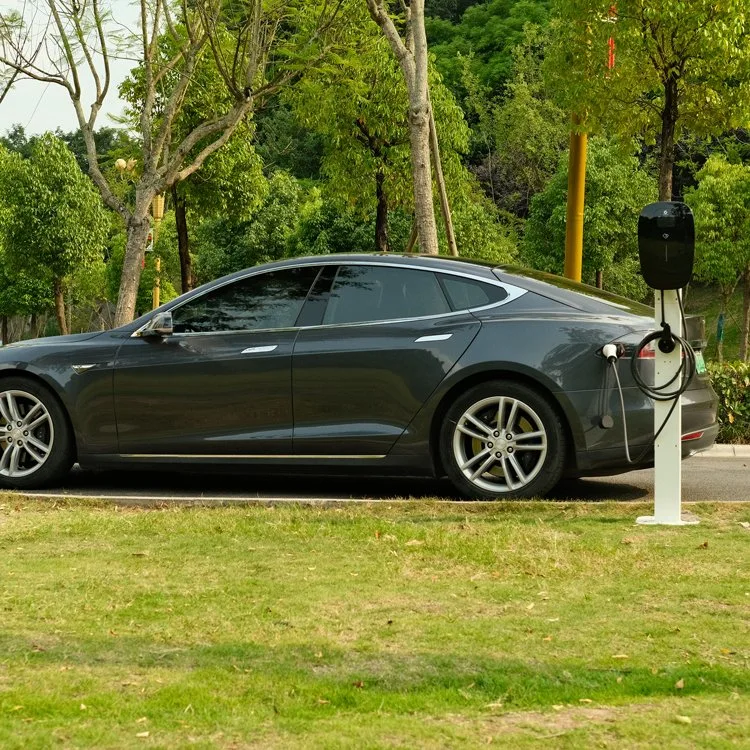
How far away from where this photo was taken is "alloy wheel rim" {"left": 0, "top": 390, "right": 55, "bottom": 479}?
8836 mm

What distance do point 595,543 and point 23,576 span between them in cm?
260

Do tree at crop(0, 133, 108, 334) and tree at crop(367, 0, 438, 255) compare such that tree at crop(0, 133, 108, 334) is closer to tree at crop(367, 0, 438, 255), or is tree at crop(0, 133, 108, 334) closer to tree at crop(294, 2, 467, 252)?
tree at crop(294, 2, 467, 252)

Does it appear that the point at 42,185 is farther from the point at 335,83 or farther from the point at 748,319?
the point at 335,83

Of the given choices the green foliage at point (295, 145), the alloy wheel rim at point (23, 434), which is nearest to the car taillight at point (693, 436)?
the alloy wheel rim at point (23, 434)

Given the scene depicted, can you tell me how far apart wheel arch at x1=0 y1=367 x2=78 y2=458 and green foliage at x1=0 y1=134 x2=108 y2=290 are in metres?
40.7

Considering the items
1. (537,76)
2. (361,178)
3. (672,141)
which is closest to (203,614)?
(672,141)

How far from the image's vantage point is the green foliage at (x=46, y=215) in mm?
48531

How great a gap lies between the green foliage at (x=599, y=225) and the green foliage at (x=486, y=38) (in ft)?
96.3

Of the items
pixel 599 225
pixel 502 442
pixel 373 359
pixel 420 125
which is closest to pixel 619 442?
pixel 502 442

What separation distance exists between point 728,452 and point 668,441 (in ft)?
16.5

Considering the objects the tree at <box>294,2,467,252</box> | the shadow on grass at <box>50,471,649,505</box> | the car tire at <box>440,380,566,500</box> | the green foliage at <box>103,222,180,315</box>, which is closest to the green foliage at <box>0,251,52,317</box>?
the green foliage at <box>103,222,180,315</box>

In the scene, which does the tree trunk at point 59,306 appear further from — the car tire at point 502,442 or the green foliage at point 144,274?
the car tire at point 502,442

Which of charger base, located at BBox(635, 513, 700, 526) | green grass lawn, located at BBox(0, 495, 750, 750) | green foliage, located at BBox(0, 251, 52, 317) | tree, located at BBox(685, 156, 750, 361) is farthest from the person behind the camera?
green foliage, located at BBox(0, 251, 52, 317)

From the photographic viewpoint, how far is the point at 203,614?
4.78 metres
